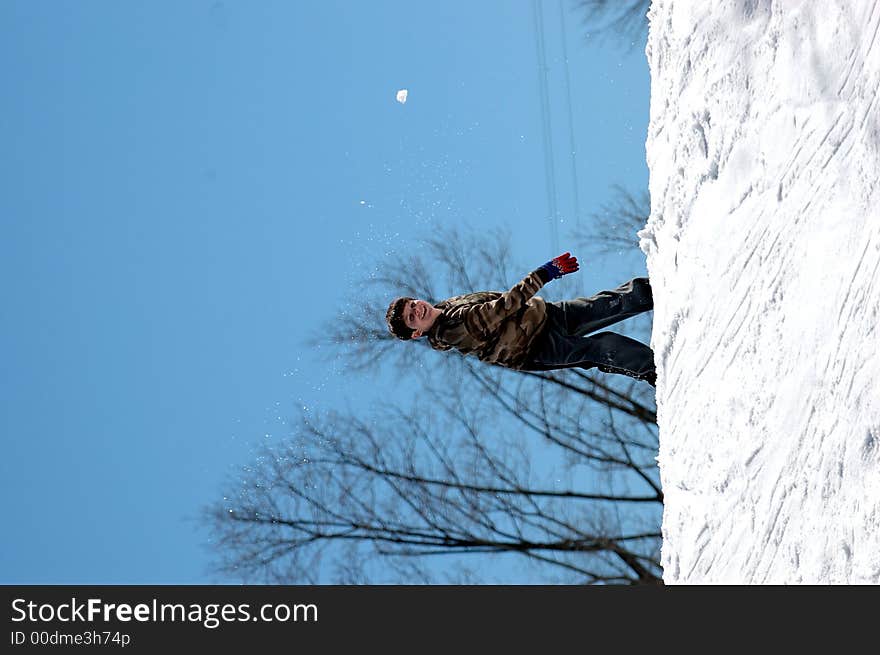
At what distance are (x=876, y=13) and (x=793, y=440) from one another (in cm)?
119

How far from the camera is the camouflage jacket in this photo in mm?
3955

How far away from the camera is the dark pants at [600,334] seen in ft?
13.3

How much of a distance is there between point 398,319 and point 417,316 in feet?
0.25

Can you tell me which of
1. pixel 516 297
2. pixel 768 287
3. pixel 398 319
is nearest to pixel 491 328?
pixel 516 297

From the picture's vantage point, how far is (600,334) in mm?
4094

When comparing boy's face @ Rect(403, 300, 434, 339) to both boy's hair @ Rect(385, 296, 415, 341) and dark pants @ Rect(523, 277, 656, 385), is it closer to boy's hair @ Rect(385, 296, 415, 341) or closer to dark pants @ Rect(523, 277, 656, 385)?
boy's hair @ Rect(385, 296, 415, 341)

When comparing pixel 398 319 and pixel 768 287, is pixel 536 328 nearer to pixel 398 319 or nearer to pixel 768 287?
pixel 398 319

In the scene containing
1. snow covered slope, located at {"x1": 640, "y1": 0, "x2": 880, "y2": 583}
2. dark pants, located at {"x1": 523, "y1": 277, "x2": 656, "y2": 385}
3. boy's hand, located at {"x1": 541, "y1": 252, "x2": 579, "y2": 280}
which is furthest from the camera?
dark pants, located at {"x1": 523, "y1": 277, "x2": 656, "y2": 385}

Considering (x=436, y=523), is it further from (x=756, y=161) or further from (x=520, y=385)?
(x=756, y=161)

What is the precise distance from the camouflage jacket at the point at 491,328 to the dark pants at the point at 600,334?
0.26ft

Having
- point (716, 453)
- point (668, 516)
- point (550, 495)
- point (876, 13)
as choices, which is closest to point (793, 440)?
point (716, 453)

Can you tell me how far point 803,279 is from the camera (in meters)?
2.94

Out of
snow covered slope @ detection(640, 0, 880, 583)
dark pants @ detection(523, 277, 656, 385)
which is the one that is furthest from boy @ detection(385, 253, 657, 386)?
snow covered slope @ detection(640, 0, 880, 583)

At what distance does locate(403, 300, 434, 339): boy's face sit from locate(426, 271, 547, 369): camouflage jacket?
0.17ft
